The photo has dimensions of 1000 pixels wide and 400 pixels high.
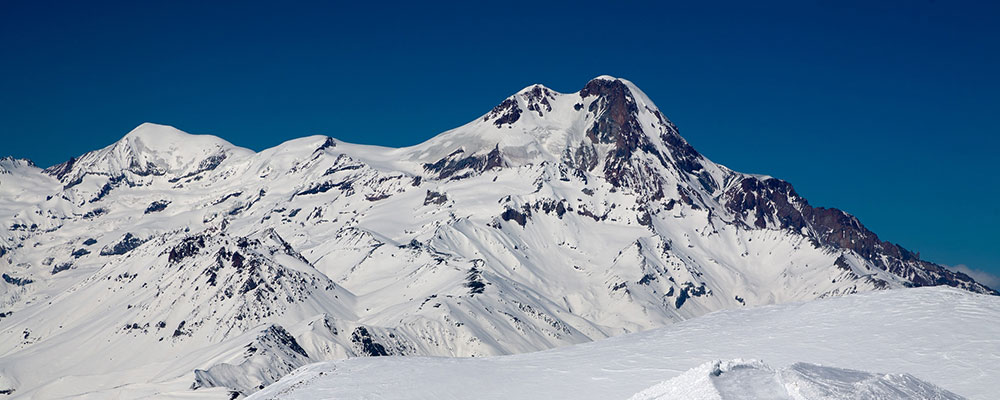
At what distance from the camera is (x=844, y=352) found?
230 ft

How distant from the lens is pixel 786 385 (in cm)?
4847

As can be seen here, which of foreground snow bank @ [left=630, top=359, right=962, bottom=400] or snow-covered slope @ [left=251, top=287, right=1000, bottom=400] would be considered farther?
snow-covered slope @ [left=251, top=287, right=1000, bottom=400]

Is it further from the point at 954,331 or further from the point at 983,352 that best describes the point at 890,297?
the point at 983,352

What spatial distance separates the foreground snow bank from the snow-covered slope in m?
0.12

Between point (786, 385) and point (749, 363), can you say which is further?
point (749, 363)

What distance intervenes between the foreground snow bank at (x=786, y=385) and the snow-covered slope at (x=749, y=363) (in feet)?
0.40

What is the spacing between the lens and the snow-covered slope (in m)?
58.8

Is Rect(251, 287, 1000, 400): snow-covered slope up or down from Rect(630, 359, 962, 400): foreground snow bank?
up

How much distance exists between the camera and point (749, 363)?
5338cm

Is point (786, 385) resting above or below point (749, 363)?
below

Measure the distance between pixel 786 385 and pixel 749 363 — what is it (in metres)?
4.94

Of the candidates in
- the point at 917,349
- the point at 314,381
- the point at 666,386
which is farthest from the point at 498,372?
the point at 917,349

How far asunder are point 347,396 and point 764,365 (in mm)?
25920

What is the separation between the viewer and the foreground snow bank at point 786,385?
47.8 metres
